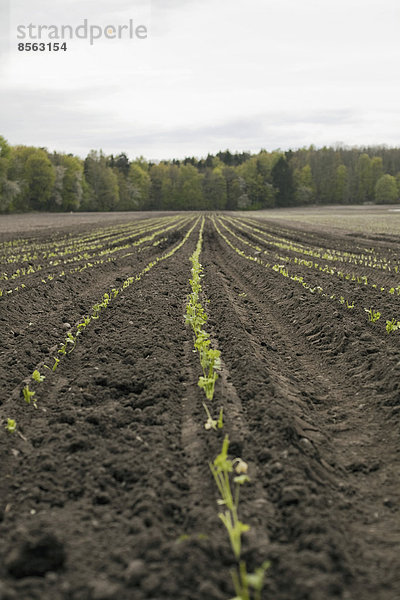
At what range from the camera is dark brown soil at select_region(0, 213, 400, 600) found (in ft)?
8.36

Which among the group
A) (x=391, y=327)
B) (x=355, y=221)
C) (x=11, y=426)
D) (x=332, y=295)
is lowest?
(x=11, y=426)

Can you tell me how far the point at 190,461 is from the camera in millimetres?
3773

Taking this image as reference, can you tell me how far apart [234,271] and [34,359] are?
9040 millimetres

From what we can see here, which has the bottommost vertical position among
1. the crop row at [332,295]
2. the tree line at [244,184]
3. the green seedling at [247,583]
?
the green seedling at [247,583]

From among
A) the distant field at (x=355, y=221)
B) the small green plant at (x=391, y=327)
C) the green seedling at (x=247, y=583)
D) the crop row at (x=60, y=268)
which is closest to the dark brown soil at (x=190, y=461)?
the green seedling at (x=247, y=583)

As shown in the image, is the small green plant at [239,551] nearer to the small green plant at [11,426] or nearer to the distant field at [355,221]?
the small green plant at [11,426]

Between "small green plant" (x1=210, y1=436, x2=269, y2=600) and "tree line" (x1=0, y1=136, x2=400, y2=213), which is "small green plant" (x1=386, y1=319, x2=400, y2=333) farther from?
"tree line" (x1=0, y1=136, x2=400, y2=213)

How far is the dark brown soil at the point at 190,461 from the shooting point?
8.36 ft

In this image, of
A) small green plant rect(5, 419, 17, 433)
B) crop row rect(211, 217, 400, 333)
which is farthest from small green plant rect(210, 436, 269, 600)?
crop row rect(211, 217, 400, 333)

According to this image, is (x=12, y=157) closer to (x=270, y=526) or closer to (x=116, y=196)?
(x=116, y=196)

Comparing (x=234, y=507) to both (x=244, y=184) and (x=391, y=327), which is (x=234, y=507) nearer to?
(x=391, y=327)

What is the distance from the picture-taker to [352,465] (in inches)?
157

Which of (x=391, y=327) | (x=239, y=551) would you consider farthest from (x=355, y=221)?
(x=239, y=551)

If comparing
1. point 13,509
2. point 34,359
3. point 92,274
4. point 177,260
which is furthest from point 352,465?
point 177,260
